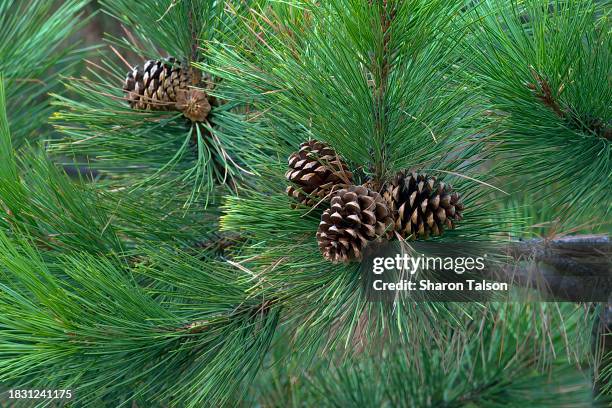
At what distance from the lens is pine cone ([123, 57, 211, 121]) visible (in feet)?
2.97

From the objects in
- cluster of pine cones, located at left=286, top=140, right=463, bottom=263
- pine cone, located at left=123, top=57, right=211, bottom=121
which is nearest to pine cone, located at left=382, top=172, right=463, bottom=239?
cluster of pine cones, located at left=286, top=140, right=463, bottom=263

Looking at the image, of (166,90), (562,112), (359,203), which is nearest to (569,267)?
(562,112)

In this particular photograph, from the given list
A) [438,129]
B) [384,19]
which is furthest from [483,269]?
[384,19]

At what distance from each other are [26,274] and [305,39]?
303 mm

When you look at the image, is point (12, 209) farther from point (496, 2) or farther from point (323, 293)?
point (496, 2)

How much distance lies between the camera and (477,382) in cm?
116

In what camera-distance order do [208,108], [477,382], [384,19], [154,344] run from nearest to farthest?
1. [384,19]
2. [154,344]
3. [208,108]
4. [477,382]

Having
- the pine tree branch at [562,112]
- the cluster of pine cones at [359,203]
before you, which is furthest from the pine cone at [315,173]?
the pine tree branch at [562,112]

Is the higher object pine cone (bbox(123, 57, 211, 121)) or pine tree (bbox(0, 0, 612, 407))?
pine cone (bbox(123, 57, 211, 121))

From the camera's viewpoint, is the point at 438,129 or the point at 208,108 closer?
the point at 438,129

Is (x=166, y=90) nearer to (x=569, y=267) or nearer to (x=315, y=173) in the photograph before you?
(x=315, y=173)

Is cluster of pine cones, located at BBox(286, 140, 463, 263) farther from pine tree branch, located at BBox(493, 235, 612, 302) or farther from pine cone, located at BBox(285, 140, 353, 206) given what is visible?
pine tree branch, located at BBox(493, 235, 612, 302)

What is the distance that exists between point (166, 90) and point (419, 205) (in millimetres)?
355

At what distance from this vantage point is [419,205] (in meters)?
0.68
